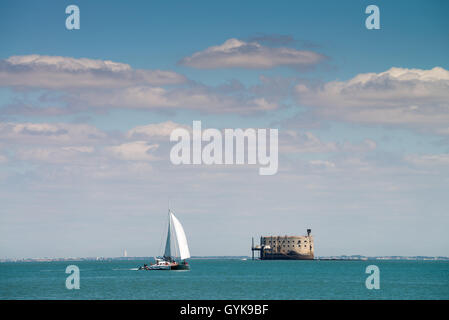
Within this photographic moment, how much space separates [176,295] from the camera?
77.4 m

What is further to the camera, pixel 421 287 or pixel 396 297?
pixel 421 287
